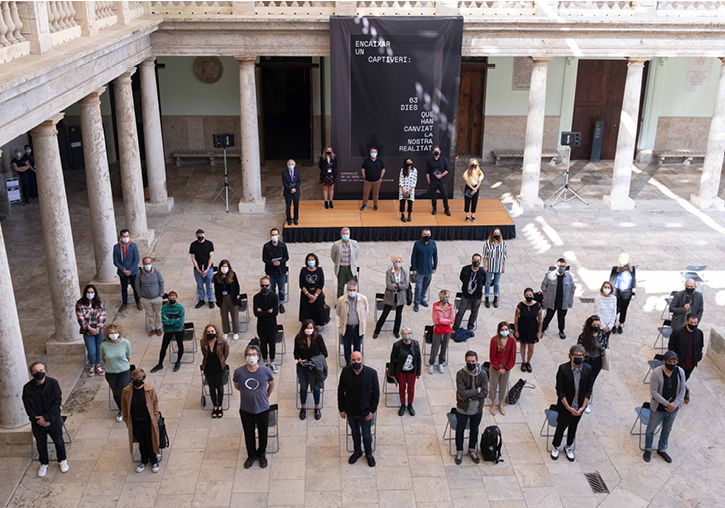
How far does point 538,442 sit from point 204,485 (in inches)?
173

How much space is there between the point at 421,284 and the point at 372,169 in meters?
4.68

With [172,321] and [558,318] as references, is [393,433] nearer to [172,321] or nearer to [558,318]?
[172,321]

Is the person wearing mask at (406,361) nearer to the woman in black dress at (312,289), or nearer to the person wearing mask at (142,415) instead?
the woman in black dress at (312,289)

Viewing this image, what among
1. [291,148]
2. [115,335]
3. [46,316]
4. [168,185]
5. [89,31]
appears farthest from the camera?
[291,148]

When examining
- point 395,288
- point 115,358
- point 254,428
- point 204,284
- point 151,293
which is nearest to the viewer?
point 254,428

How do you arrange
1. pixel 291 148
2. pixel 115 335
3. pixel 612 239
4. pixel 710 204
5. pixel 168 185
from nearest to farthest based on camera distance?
1. pixel 115 335
2. pixel 612 239
3. pixel 710 204
4. pixel 168 185
5. pixel 291 148

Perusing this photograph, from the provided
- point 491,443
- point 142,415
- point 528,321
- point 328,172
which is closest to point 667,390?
point 491,443

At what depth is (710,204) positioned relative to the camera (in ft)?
63.3

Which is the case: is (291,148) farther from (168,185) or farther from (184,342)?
(184,342)

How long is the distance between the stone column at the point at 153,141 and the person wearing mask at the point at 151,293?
21.0 ft

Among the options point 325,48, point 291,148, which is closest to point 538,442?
point 325,48

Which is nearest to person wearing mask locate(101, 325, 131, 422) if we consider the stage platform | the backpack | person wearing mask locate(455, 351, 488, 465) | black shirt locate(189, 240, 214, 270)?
black shirt locate(189, 240, 214, 270)

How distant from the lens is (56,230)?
37.4ft

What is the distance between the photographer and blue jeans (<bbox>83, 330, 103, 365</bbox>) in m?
Answer: 11.4
